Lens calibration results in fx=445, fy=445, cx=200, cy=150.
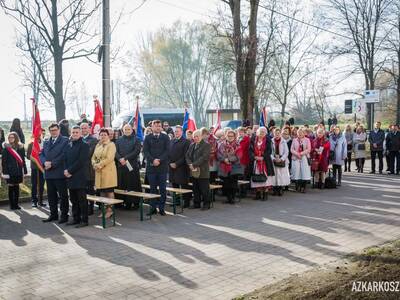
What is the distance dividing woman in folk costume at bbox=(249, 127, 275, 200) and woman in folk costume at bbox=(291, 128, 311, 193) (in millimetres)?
1343

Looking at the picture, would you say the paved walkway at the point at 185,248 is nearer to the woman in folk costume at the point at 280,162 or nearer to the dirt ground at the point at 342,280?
the dirt ground at the point at 342,280

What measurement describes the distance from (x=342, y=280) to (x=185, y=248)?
2.64 meters

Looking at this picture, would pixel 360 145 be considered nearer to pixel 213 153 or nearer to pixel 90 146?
pixel 213 153

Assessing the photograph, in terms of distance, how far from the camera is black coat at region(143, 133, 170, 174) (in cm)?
967

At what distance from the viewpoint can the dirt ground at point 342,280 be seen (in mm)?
4652

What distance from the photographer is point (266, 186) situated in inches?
455

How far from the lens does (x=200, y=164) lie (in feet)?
33.2

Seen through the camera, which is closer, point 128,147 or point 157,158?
point 157,158

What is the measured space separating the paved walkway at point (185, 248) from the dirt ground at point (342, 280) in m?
0.30

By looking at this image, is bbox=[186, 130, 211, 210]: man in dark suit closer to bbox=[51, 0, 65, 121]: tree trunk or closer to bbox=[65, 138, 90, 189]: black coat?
bbox=[65, 138, 90, 189]: black coat

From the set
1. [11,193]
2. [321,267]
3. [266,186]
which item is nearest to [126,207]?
[11,193]

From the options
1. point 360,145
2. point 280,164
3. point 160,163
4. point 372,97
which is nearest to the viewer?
point 160,163

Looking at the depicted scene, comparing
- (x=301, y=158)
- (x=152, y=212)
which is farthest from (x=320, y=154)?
(x=152, y=212)

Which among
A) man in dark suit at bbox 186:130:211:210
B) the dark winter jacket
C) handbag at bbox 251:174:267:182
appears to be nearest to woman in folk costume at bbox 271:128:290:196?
handbag at bbox 251:174:267:182
